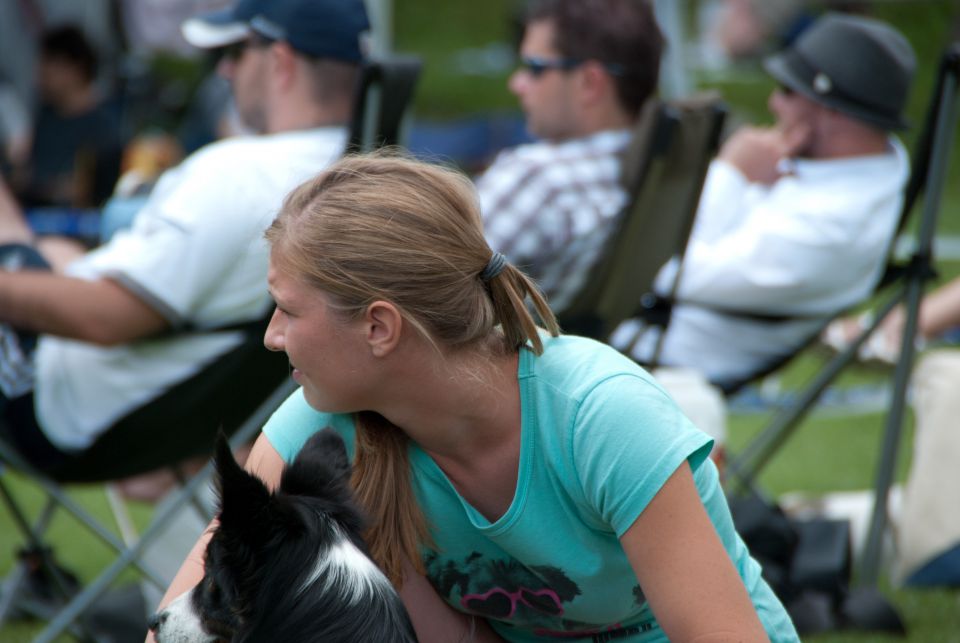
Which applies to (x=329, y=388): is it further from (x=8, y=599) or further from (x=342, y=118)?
(x=8, y=599)

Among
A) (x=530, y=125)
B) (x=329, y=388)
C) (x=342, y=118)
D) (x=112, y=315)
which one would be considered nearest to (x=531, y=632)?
(x=329, y=388)

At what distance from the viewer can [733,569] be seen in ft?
5.90

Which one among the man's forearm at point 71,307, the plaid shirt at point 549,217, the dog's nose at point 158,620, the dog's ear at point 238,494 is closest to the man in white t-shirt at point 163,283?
the man's forearm at point 71,307

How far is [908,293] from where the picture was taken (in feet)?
11.5

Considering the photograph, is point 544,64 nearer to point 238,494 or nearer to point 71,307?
point 71,307

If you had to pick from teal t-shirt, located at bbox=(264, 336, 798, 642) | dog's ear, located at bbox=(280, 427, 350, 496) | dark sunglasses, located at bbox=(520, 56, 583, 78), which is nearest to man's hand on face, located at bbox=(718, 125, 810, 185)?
dark sunglasses, located at bbox=(520, 56, 583, 78)

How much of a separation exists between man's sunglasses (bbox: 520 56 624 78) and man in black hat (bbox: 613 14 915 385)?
1.75ft

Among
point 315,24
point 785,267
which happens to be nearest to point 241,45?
point 315,24

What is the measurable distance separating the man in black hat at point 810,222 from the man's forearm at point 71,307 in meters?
1.48

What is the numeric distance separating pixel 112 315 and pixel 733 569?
5.63ft

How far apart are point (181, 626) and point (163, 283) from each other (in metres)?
1.34

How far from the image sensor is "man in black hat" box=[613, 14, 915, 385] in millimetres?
3652

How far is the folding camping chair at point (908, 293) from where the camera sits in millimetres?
3332

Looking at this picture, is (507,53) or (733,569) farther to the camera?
(507,53)
